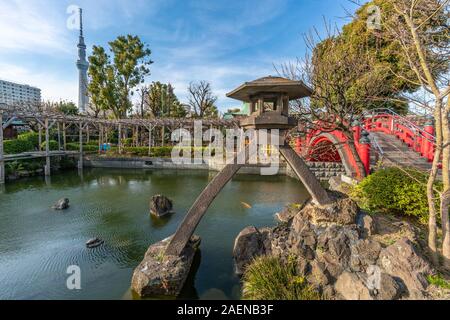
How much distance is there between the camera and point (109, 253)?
19.5 feet

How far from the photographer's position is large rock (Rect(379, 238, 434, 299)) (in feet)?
10.9

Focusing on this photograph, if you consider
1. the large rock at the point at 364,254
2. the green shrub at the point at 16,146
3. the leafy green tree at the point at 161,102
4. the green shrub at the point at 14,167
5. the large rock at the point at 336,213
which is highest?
the leafy green tree at the point at 161,102

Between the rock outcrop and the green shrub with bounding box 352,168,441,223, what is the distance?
115cm

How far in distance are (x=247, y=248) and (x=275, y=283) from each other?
1.26 meters

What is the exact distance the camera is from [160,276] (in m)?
4.21

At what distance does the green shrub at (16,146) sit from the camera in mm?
15228

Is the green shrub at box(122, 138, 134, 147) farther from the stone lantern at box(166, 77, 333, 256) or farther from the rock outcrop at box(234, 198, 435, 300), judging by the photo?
the rock outcrop at box(234, 198, 435, 300)

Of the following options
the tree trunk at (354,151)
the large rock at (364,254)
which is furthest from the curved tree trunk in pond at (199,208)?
the tree trunk at (354,151)

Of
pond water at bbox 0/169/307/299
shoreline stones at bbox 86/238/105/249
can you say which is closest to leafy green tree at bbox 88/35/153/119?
pond water at bbox 0/169/307/299

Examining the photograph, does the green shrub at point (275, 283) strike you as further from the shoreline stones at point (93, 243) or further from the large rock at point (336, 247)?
the shoreline stones at point (93, 243)

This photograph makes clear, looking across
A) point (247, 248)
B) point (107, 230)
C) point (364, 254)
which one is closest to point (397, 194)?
Result: point (364, 254)

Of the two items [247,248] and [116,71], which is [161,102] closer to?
[116,71]

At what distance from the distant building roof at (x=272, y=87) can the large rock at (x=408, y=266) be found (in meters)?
3.14
